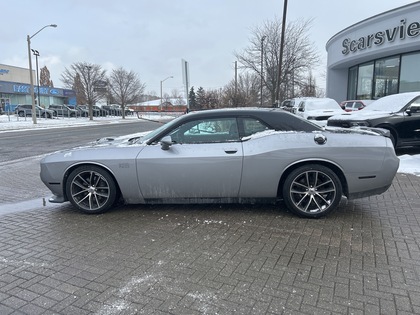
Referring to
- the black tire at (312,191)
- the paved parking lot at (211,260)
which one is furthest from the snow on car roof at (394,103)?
the black tire at (312,191)

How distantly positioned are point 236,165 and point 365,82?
81.2 feet

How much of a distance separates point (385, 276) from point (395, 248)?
675mm

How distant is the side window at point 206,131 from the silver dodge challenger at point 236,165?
0.01 m

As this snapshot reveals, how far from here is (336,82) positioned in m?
29.0

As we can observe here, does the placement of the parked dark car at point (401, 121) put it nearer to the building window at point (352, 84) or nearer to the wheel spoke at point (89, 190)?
the wheel spoke at point (89, 190)

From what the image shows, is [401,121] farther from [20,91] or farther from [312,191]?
[20,91]

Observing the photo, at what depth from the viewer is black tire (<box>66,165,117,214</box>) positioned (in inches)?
179

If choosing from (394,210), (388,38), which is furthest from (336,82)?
(394,210)

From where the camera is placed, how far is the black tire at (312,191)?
14.1ft

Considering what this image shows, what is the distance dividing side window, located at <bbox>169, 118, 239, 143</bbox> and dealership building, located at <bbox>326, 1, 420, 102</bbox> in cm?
1926

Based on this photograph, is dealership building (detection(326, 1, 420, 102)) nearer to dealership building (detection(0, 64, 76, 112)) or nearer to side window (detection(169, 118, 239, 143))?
side window (detection(169, 118, 239, 143))

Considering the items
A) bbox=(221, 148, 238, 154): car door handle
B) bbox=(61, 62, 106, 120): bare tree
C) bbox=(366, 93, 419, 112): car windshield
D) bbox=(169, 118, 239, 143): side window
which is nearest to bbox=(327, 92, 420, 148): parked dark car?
bbox=(366, 93, 419, 112): car windshield

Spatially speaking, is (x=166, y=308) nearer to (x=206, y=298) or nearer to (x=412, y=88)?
(x=206, y=298)

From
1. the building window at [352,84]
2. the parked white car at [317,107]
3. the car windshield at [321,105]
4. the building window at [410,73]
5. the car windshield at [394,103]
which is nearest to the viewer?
the car windshield at [394,103]
